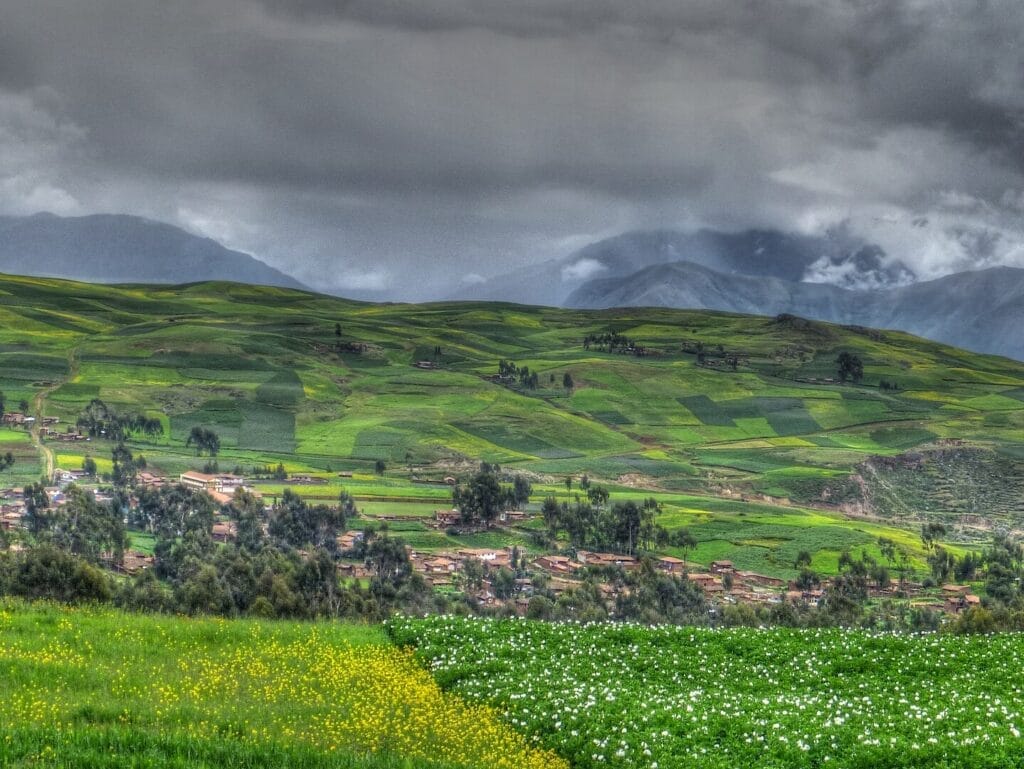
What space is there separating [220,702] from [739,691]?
13.6 meters

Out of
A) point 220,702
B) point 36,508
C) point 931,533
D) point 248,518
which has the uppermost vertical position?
point 220,702

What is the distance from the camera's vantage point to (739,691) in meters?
23.5

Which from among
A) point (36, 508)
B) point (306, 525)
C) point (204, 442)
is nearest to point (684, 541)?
point (306, 525)

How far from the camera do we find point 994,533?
12825 centimetres

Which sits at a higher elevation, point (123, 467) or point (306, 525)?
point (123, 467)

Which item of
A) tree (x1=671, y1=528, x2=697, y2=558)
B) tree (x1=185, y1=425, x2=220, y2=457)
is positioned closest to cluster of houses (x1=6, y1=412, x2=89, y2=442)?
tree (x1=185, y1=425, x2=220, y2=457)

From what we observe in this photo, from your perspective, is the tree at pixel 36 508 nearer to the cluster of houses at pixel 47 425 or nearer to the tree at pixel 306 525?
the tree at pixel 306 525

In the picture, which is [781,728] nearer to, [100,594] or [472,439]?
[100,594]

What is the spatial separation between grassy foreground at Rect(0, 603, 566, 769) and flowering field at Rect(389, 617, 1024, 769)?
57.3 inches

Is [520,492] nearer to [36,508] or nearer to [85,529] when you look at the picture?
[85,529]

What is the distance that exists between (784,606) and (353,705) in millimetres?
52591

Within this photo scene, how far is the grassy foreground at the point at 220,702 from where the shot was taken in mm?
16234

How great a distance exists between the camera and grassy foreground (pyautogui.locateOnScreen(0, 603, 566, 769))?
16234 mm

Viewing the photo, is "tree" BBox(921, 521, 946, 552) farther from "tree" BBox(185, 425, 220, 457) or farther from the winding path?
the winding path
